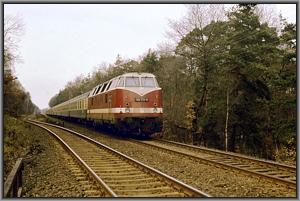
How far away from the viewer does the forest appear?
22641 mm

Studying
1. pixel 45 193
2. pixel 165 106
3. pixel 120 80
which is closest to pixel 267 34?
pixel 120 80

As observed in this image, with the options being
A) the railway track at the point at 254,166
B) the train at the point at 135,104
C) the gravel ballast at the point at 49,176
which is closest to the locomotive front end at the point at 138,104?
the train at the point at 135,104

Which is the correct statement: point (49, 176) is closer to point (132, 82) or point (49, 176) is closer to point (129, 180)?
point (129, 180)

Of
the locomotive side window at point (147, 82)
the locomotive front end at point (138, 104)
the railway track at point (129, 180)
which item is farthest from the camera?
the locomotive side window at point (147, 82)

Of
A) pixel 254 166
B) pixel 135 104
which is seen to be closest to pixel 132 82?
pixel 135 104

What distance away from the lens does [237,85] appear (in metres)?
27.5

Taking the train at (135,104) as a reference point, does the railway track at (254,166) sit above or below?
below

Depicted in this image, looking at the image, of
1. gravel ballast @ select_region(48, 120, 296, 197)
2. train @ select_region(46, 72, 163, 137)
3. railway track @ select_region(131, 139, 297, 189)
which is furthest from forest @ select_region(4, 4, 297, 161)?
gravel ballast @ select_region(48, 120, 296, 197)

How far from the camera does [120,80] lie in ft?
71.4

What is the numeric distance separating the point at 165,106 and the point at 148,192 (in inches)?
1067

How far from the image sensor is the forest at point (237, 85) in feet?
74.3

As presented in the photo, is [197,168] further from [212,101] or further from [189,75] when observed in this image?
[189,75]

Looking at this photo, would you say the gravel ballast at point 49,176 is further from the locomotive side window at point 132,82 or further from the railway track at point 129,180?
the locomotive side window at point 132,82

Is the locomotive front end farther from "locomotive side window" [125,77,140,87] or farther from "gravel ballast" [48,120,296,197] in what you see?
"gravel ballast" [48,120,296,197]
